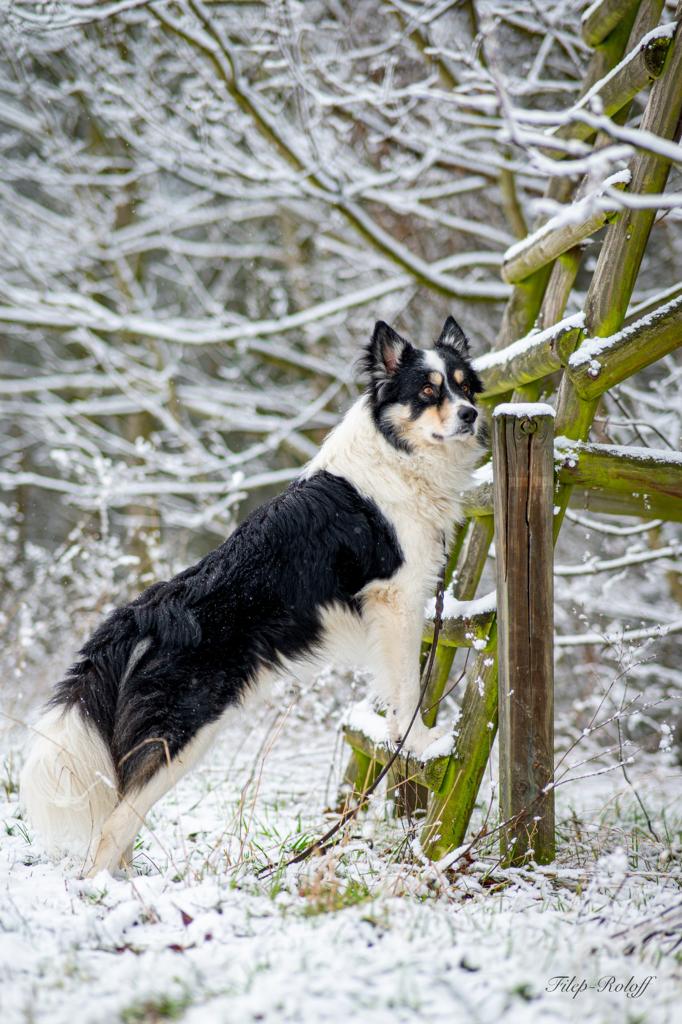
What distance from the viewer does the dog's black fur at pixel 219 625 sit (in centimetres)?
306

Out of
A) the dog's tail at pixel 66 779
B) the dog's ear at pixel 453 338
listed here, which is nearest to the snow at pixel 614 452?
the dog's ear at pixel 453 338

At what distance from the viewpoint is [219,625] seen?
10.3 ft

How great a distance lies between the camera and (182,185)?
11648mm

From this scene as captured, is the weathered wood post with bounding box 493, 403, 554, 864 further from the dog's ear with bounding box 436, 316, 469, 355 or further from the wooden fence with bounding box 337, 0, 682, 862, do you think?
the dog's ear with bounding box 436, 316, 469, 355

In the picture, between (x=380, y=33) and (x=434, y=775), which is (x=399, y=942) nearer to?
(x=434, y=775)

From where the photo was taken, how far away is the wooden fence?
9.89ft

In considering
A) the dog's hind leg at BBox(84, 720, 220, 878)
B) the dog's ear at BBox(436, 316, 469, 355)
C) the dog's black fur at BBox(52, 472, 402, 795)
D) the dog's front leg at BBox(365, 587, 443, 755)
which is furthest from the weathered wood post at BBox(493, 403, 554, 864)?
the dog's hind leg at BBox(84, 720, 220, 878)

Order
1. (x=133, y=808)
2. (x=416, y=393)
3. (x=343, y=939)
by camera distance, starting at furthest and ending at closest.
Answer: (x=416, y=393) → (x=133, y=808) → (x=343, y=939)

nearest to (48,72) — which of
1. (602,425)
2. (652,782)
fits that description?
(602,425)

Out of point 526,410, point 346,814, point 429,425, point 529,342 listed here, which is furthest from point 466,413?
point 346,814

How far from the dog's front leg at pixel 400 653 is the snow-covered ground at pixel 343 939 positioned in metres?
0.48

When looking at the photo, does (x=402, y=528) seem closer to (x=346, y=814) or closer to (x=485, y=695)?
(x=485, y=695)

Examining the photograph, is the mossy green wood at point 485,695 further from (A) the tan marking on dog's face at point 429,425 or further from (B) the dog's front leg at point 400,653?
(A) the tan marking on dog's face at point 429,425

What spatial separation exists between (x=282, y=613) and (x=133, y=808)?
93cm
